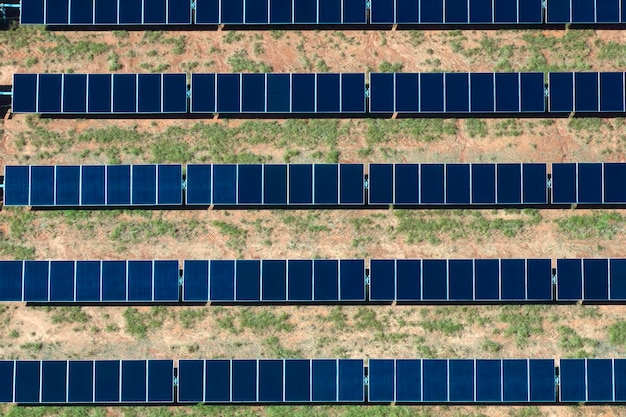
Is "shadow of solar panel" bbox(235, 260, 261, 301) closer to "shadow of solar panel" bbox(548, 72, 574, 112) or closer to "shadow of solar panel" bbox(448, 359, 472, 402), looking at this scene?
"shadow of solar panel" bbox(448, 359, 472, 402)

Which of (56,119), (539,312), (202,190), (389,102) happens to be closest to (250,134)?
(202,190)

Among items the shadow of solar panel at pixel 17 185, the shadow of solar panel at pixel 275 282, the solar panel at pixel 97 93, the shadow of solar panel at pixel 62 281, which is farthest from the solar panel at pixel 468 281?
the shadow of solar panel at pixel 17 185

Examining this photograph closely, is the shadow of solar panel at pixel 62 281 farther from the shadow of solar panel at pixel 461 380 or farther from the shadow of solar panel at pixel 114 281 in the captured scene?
the shadow of solar panel at pixel 461 380

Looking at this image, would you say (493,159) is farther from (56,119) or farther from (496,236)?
(56,119)

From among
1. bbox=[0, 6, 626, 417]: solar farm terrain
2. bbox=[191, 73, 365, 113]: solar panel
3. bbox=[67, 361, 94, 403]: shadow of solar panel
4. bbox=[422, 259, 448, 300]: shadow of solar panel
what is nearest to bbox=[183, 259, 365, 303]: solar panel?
bbox=[0, 6, 626, 417]: solar farm terrain

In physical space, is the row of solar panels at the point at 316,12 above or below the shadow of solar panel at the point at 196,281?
above
